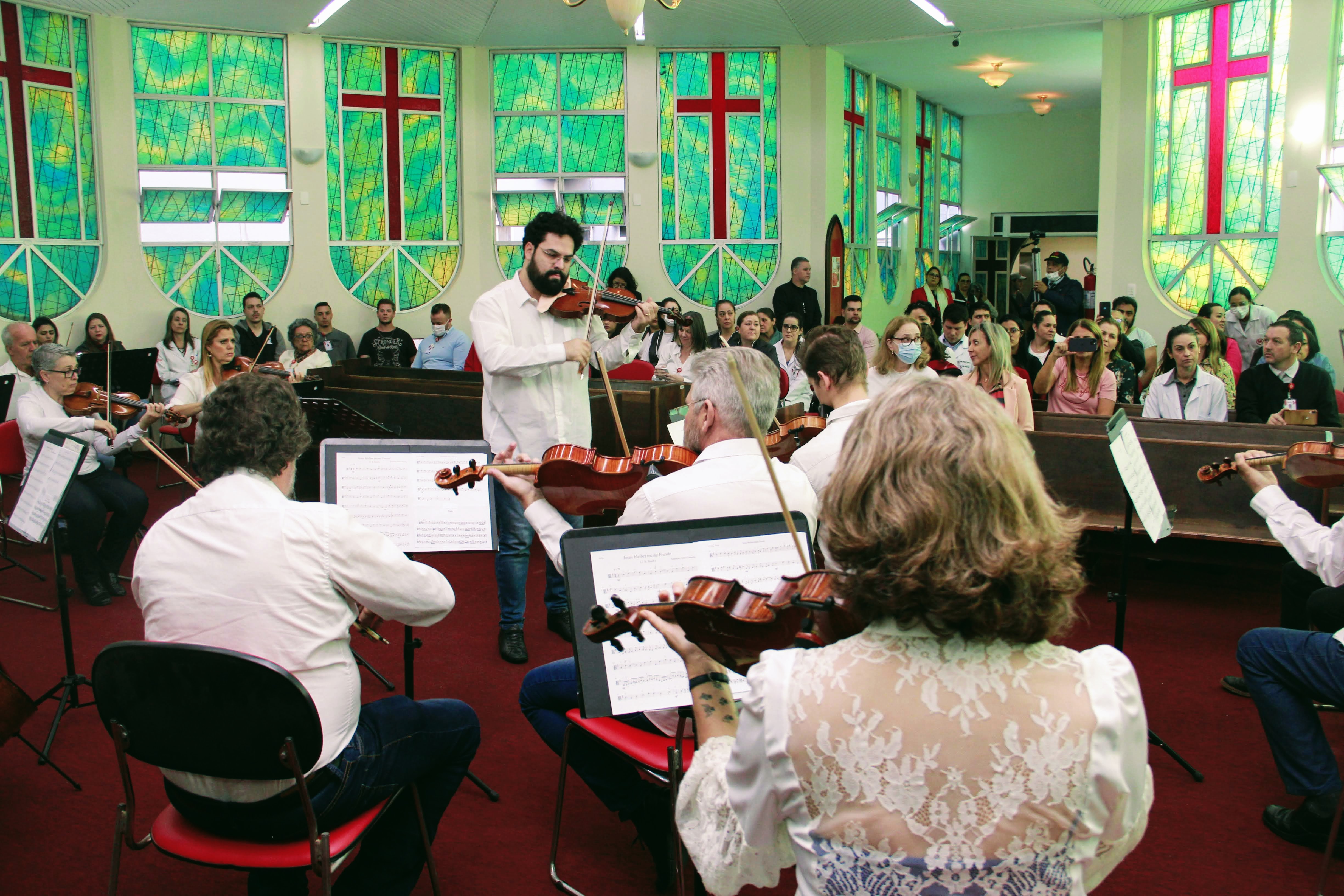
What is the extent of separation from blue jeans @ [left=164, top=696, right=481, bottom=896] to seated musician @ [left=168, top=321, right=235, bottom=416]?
353 cm

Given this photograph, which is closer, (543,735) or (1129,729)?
(1129,729)

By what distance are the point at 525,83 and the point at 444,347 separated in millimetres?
2887

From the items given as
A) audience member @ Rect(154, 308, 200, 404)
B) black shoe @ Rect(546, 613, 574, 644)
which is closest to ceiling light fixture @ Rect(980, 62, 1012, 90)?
audience member @ Rect(154, 308, 200, 404)

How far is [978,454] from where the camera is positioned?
1146 mm

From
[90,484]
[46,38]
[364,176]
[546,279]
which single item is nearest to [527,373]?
[546,279]

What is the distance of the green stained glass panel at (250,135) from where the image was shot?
892cm

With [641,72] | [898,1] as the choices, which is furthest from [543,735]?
[641,72]

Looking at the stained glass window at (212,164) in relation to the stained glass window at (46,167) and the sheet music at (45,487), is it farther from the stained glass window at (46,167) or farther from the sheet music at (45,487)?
the sheet music at (45,487)

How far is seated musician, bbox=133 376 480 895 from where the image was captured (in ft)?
6.04

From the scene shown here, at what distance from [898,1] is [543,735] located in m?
8.01

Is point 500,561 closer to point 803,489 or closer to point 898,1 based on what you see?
point 803,489

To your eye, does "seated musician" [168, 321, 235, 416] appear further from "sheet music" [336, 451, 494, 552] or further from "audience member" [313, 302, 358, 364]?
"audience member" [313, 302, 358, 364]

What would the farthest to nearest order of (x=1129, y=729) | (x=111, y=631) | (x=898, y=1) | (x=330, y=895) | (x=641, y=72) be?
1. (x=641, y=72)
2. (x=898, y=1)
3. (x=111, y=631)
4. (x=330, y=895)
5. (x=1129, y=729)

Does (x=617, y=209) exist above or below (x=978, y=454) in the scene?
above
